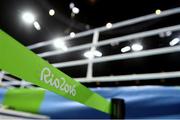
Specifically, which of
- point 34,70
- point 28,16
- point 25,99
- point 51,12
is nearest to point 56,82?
point 34,70

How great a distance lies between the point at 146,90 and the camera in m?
1.28

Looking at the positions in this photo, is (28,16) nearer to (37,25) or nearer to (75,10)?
(37,25)

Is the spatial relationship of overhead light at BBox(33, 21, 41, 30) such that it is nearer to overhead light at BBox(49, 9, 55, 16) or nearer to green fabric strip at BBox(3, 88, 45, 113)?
overhead light at BBox(49, 9, 55, 16)

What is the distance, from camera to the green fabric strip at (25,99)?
1.63 metres

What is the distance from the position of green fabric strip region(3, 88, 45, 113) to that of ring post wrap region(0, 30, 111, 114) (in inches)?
32.8

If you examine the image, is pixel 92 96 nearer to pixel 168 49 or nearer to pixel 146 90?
pixel 146 90

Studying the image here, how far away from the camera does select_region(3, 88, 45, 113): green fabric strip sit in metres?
1.63

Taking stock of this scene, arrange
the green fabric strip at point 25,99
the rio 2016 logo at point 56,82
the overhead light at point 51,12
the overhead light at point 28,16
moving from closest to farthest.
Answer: the rio 2016 logo at point 56,82
the green fabric strip at point 25,99
the overhead light at point 28,16
the overhead light at point 51,12

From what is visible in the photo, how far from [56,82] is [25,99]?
3.47ft

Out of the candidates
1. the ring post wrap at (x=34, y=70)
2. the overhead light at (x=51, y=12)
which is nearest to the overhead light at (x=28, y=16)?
the overhead light at (x=51, y=12)

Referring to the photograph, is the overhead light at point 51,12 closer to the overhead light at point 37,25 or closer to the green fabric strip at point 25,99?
the overhead light at point 37,25

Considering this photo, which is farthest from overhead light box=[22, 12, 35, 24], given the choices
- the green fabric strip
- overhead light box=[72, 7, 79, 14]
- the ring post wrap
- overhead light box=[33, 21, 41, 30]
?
the ring post wrap

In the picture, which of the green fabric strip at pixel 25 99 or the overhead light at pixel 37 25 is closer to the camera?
the green fabric strip at pixel 25 99

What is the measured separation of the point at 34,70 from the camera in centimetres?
65
